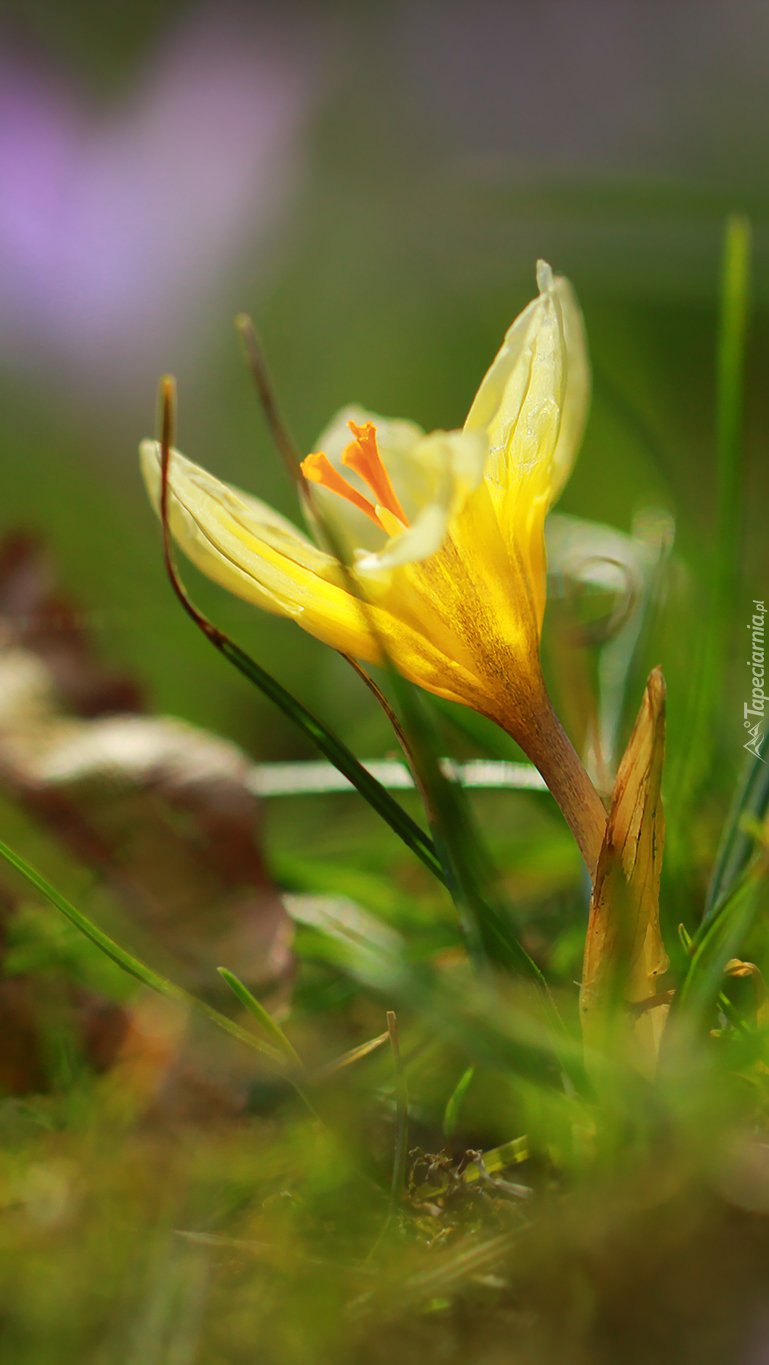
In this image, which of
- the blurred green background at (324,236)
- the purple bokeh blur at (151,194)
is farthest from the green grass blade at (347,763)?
the purple bokeh blur at (151,194)

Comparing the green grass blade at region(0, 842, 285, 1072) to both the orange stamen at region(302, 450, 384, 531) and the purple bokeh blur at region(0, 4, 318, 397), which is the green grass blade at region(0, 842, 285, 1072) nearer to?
the orange stamen at region(302, 450, 384, 531)

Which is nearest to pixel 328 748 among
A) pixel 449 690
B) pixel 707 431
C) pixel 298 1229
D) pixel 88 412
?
pixel 449 690

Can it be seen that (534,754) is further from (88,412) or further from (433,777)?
(88,412)

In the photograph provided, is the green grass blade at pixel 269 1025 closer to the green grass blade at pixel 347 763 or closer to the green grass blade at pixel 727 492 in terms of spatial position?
the green grass blade at pixel 347 763

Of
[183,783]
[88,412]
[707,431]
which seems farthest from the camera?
[88,412]

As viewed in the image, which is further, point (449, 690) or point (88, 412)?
point (88, 412)

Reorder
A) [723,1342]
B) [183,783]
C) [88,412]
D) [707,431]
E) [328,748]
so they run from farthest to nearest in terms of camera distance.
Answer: [88,412] → [707,431] → [183,783] → [328,748] → [723,1342]
